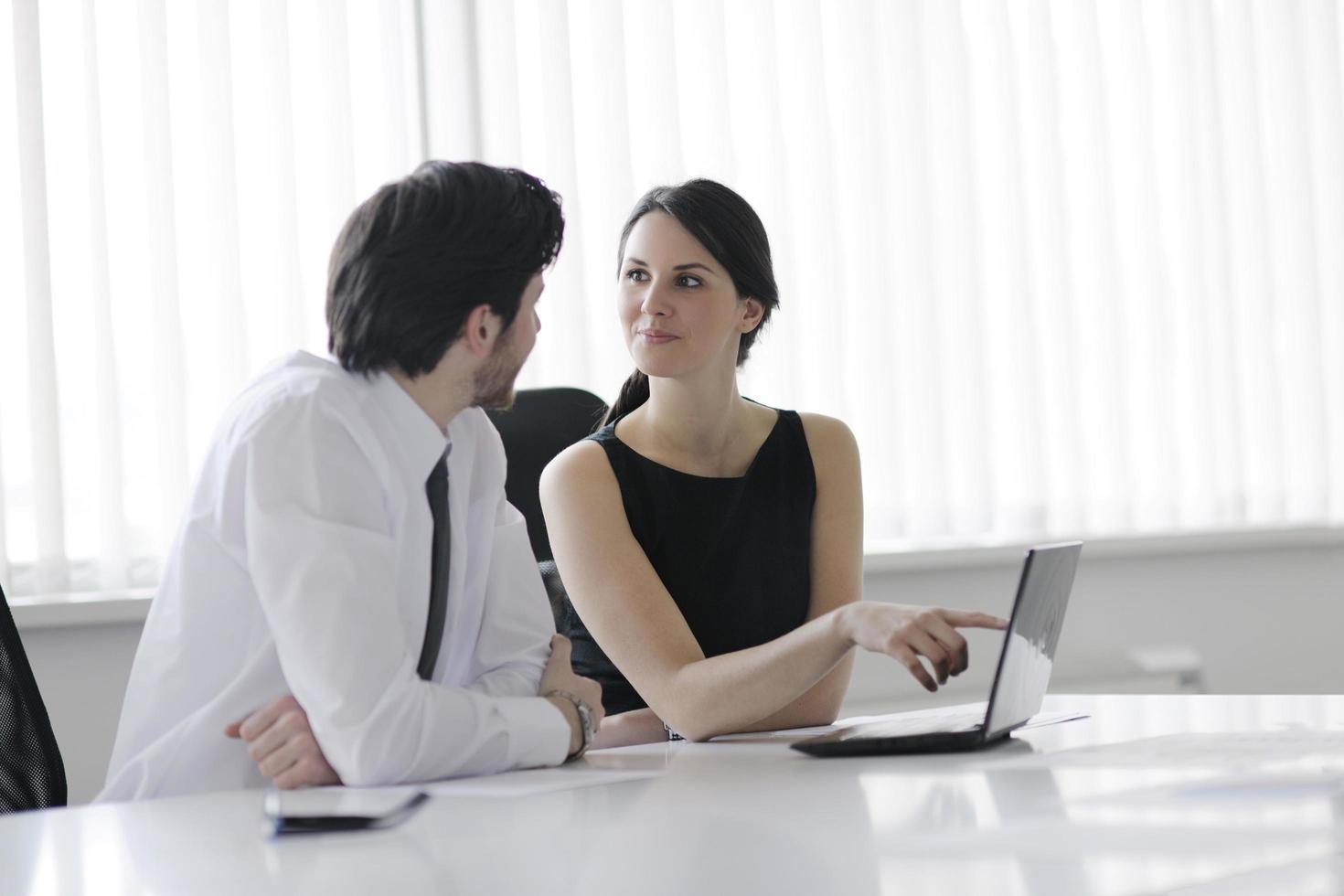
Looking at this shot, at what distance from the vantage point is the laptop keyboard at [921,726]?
1188 mm

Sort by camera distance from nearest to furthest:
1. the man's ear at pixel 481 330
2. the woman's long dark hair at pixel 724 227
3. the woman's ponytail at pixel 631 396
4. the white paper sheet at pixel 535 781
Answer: the white paper sheet at pixel 535 781
the man's ear at pixel 481 330
the woman's long dark hair at pixel 724 227
the woman's ponytail at pixel 631 396

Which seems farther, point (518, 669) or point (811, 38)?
point (811, 38)

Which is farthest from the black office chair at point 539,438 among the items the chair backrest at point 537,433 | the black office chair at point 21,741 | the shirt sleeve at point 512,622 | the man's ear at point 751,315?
the black office chair at point 21,741

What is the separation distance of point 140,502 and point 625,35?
142 centimetres

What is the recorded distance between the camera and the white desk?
0.70 m

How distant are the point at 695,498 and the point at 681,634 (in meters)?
0.28

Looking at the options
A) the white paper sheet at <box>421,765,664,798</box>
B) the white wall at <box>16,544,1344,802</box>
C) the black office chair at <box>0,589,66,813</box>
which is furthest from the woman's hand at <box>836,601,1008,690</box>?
the white wall at <box>16,544,1344,802</box>

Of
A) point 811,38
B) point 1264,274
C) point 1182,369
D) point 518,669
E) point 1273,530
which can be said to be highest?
point 811,38

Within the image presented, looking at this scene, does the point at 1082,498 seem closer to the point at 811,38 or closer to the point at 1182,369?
the point at 1182,369

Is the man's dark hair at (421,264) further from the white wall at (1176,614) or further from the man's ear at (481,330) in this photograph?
the white wall at (1176,614)

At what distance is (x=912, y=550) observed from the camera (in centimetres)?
283

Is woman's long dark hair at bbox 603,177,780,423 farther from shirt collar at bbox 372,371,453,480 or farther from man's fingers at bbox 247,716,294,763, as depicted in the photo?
man's fingers at bbox 247,716,294,763

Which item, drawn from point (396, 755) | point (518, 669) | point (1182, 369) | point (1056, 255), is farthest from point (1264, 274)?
point (396, 755)

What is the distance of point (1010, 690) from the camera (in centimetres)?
117
